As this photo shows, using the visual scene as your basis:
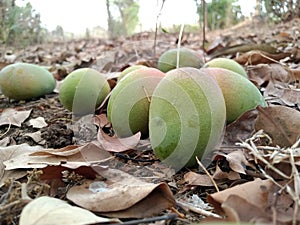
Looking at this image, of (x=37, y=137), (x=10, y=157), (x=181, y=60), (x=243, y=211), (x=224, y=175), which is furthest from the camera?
(x=181, y=60)

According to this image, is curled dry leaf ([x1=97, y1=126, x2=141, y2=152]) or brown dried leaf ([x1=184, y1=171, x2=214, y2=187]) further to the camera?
curled dry leaf ([x1=97, y1=126, x2=141, y2=152])

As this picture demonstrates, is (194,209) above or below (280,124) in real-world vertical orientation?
below

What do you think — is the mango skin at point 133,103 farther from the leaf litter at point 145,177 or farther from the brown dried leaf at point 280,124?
the brown dried leaf at point 280,124

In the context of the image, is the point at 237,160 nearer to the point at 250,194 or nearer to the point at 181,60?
the point at 250,194

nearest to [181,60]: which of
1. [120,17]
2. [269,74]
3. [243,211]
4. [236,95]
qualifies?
[269,74]

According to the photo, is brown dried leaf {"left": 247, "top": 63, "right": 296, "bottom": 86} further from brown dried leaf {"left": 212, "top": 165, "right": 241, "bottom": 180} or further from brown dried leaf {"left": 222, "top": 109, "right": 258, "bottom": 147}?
brown dried leaf {"left": 212, "top": 165, "right": 241, "bottom": 180}

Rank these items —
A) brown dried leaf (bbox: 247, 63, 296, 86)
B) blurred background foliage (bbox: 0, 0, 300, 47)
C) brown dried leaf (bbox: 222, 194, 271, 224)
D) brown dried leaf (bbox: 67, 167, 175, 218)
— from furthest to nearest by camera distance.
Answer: blurred background foliage (bbox: 0, 0, 300, 47), brown dried leaf (bbox: 247, 63, 296, 86), brown dried leaf (bbox: 67, 167, 175, 218), brown dried leaf (bbox: 222, 194, 271, 224)

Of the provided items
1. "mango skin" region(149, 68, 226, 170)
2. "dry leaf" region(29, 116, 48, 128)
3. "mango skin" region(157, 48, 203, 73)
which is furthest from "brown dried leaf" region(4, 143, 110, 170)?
"mango skin" region(157, 48, 203, 73)
